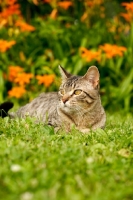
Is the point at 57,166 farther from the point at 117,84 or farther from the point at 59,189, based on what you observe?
the point at 117,84

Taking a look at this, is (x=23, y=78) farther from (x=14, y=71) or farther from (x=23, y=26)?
(x=23, y=26)

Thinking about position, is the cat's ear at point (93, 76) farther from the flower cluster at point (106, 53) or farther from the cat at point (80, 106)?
the flower cluster at point (106, 53)

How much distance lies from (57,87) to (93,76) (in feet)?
11.6

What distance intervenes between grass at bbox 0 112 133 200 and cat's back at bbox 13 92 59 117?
4.99 ft

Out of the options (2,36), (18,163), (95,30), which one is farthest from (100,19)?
(18,163)

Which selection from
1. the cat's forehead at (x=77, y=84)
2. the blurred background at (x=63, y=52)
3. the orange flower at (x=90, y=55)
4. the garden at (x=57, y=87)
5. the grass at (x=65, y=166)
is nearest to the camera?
the grass at (x=65, y=166)

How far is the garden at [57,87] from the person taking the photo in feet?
11.8

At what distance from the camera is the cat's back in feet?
22.8

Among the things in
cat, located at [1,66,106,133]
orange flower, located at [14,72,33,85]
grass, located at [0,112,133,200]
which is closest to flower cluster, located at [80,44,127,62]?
orange flower, located at [14,72,33,85]

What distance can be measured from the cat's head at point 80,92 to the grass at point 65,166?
77 cm

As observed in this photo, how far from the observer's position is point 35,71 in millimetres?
10164

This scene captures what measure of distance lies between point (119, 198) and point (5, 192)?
2.51 feet

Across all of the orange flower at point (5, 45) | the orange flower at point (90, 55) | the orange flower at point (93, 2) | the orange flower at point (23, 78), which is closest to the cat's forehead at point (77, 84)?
the orange flower at point (90, 55)

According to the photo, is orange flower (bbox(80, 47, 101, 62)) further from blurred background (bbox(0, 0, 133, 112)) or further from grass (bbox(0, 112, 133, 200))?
grass (bbox(0, 112, 133, 200))
